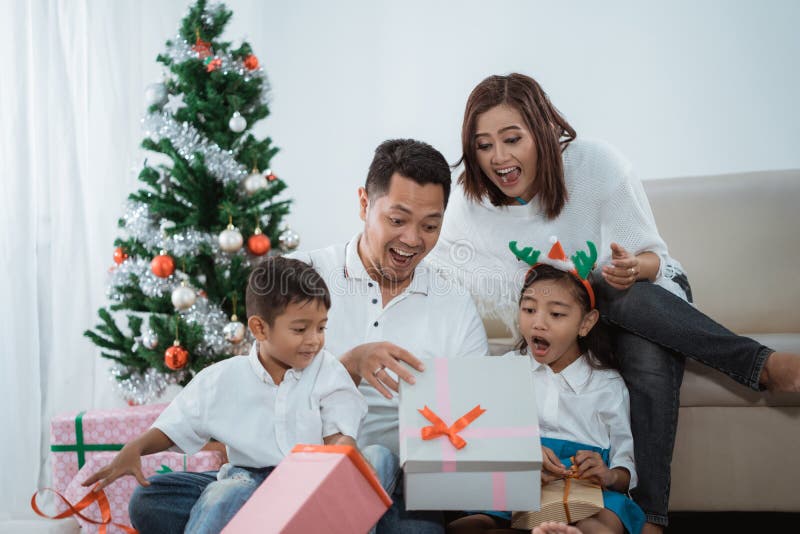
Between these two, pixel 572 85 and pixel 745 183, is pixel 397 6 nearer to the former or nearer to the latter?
pixel 572 85

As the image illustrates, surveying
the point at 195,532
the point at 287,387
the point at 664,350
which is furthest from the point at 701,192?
the point at 195,532

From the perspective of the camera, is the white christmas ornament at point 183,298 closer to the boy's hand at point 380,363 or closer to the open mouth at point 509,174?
the boy's hand at point 380,363

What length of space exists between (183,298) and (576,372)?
1146 mm

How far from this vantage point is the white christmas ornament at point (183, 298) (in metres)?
2.14

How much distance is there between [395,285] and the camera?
1698 millimetres

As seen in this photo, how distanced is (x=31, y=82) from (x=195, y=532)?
1.56m

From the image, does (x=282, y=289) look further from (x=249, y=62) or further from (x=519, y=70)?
(x=519, y=70)

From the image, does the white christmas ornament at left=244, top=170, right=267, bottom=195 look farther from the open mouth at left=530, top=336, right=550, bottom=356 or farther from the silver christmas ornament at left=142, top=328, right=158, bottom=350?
the open mouth at left=530, top=336, right=550, bottom=356

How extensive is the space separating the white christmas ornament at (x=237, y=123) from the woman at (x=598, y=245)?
70cm

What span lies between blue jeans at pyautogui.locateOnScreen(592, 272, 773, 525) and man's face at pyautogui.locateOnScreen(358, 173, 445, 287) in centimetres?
49

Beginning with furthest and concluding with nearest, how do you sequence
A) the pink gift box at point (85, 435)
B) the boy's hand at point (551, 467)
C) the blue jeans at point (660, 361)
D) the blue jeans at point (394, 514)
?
the pink gift box at point (85, 435) < the blue jeans at point (660, 361) < the boy's hand at point (551, 467) < the blue jeans at point (394, 514)

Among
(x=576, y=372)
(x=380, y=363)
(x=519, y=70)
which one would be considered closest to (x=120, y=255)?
(x=380, y=363)

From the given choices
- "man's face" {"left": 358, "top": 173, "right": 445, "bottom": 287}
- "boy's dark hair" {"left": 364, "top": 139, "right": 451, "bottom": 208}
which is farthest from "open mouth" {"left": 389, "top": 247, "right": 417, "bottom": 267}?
"boy's dark hair" {"left": 364, "top": 139, "right": 451, "bottom": 208}

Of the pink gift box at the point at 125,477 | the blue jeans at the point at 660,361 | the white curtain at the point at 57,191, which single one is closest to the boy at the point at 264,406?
the pink gift box at the point at 125,477
